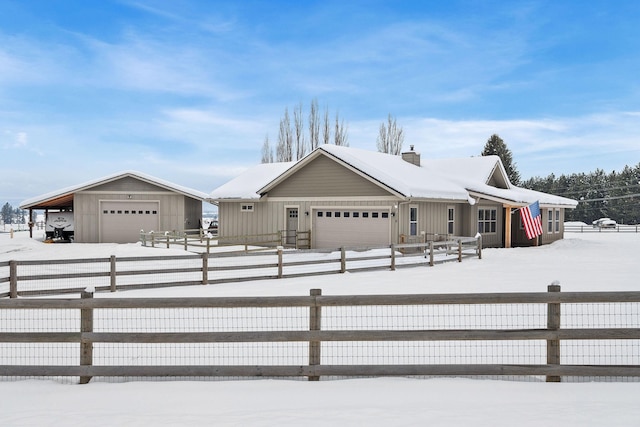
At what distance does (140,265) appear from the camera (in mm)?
20750

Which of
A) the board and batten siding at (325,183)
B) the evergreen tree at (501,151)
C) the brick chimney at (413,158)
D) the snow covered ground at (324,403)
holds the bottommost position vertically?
the snow covered ground at (324,403)

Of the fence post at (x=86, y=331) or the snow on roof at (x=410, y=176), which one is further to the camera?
the snow on roof at (x=410, y=176)

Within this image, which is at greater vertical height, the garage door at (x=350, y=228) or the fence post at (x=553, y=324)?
the garage door at (x=350, y=228)

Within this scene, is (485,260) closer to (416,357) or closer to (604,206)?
(416,357)

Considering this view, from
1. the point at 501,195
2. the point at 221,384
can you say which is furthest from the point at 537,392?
the point at 501,195

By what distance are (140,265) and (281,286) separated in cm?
853

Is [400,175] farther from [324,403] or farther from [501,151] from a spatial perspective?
[501,151]

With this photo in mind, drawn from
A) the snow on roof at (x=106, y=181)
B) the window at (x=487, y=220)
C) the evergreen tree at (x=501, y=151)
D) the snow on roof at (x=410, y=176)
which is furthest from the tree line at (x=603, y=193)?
the snow on roof at (x=106, y=181)

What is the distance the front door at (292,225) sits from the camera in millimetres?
29797

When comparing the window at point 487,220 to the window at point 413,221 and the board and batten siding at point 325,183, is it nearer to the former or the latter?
the window at point 413,221

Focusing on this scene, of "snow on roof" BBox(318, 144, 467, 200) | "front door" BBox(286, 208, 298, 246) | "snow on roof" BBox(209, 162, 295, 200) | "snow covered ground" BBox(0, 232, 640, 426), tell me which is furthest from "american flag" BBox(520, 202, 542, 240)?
"snow covered ground" BBox(0, 232, 640, 426)

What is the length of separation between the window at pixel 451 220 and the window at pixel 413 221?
3.39 meters

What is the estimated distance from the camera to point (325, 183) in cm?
2794

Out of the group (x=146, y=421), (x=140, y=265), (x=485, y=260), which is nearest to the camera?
(x=146, y=421)
